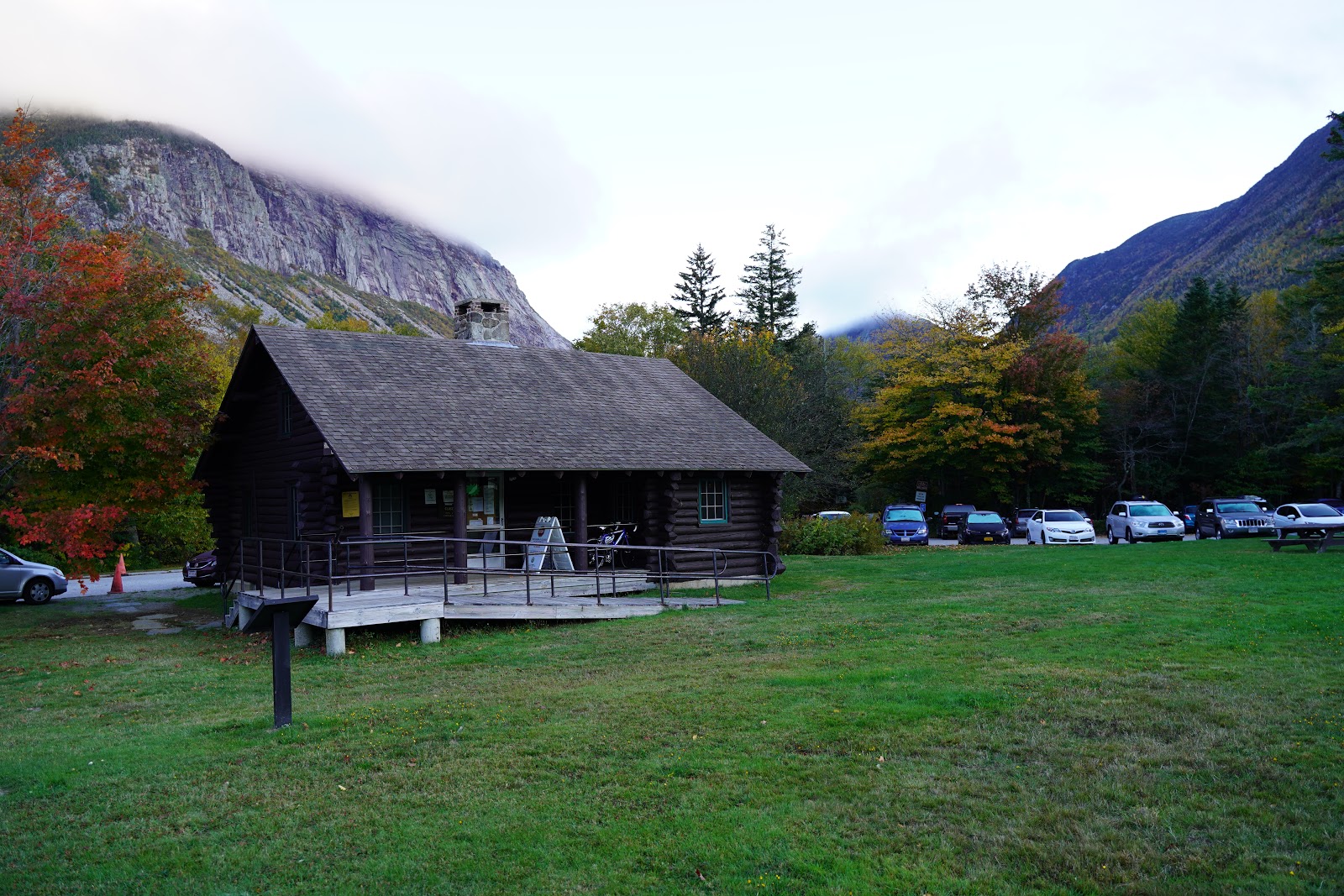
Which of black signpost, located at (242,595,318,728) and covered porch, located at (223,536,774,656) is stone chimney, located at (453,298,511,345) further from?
black signpost, located at (242,595,318,728)

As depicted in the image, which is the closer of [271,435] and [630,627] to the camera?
[630,627]

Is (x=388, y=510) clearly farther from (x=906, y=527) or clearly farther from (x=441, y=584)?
(x=906, y=527)

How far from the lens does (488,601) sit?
16.7 metres

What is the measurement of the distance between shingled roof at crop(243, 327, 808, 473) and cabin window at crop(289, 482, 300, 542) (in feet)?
9.13

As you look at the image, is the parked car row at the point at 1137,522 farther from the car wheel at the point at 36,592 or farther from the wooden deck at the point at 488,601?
the car wheel at the point at 36,592

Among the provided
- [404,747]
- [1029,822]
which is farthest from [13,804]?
[1029,822]

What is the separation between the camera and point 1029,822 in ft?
19.8

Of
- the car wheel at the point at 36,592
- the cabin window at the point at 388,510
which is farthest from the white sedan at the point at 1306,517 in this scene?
the car wheel at the point at 36,592

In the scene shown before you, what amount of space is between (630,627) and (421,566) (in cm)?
672

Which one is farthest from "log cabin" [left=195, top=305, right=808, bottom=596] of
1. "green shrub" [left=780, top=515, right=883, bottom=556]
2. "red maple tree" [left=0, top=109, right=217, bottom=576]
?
"green shrub" [left=780, top=515, right=883, bottom=556]

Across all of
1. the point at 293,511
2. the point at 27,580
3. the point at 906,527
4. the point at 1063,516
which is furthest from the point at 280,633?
the point at 1063,516

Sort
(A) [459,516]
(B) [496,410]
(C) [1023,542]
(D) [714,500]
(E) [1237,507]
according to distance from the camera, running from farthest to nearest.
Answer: (C) [1023,542]
(E) [1237,507]
(D) [714,500]
(B) [496,410]
(A) [459,516]

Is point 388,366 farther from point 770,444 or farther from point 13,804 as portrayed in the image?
point 13,804

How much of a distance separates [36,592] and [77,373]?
37.2 ft
